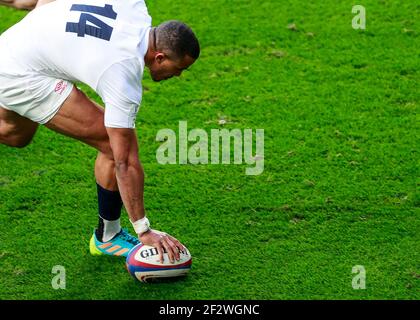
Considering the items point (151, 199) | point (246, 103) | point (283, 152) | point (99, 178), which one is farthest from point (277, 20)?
point (99, 178)

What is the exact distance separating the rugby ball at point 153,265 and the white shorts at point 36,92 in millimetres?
981

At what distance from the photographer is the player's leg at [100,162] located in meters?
5.72

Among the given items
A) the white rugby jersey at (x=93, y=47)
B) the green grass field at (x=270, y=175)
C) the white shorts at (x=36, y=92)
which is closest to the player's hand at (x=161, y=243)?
the green grass field at (x=270, y=175)

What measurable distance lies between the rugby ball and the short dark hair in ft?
3.90

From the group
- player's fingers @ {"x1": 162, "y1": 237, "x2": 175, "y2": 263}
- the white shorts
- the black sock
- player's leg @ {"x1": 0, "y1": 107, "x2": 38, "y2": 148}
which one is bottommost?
player's fingers @ {"x1": 162, "y1": 237, "x2": 175, "y2": 263}

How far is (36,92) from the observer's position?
18.7 ft

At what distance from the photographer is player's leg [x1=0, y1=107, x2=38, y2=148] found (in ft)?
20.1

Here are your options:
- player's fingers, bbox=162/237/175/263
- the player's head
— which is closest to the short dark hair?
the player's head

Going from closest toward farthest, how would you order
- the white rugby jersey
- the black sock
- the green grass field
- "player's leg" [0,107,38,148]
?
the white rugby jersey < the green grass field < the black sock < "player's leg" [0,107,38,148]

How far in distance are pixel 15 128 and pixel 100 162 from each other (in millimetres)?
677

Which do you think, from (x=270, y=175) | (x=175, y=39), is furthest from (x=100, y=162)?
(x=270, y=175)

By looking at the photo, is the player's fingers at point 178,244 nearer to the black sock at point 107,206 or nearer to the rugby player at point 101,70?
the rugby player at point 101,70

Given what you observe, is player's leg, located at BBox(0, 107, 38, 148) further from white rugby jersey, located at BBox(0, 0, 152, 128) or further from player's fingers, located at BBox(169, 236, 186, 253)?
player's fingers, located at BBox(169, 236, 186, 253)

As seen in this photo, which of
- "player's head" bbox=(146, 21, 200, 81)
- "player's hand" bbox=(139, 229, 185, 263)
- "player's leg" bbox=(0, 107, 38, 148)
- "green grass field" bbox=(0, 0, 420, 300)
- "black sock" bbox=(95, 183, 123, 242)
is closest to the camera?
"player's head" bbox=(146, 21, 200, 81)
